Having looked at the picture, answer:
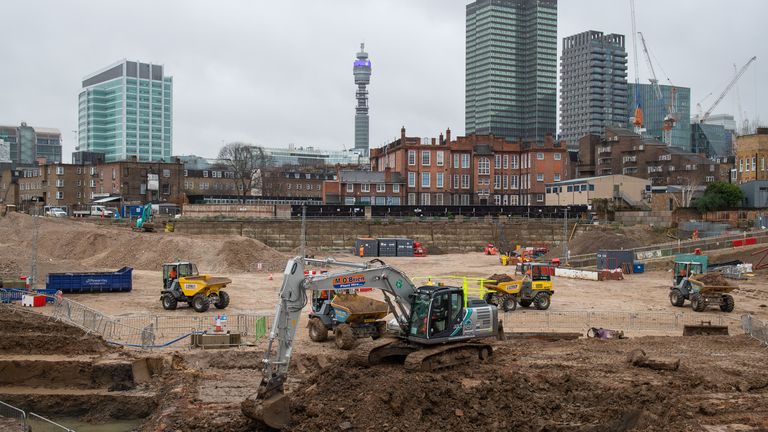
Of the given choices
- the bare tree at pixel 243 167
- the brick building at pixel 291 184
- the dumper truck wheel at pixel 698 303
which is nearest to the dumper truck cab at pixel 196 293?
the dumper truck wheel at pixel 698 303

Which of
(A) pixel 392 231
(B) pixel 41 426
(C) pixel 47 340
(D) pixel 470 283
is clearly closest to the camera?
(B) pixel 41 426

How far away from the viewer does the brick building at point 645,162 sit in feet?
369

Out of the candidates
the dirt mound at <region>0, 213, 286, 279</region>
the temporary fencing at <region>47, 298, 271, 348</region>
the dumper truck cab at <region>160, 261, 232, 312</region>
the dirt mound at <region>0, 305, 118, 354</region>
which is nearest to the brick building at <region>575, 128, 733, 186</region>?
the dirt mound at <region>0, 213, 286, 279</region>

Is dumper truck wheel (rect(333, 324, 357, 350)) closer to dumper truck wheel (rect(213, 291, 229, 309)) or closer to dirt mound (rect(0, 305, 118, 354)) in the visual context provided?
dirt mound (rect(0, 305, 118, 354))

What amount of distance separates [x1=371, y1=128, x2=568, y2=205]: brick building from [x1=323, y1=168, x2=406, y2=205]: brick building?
139cm

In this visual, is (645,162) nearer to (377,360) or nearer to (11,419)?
(377,360)

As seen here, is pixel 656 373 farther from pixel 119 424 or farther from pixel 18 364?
pixel 18 364

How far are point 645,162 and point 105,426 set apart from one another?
112 m

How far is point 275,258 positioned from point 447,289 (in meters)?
38.4

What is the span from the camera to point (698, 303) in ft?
115

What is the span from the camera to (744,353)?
77.6 feet

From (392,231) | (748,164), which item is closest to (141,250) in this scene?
(392,231)

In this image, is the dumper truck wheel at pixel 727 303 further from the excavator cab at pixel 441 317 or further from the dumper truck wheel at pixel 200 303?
the dumper truck wheel at pixel 200 303

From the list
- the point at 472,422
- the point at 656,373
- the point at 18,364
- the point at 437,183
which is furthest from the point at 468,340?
the point at 437,183
